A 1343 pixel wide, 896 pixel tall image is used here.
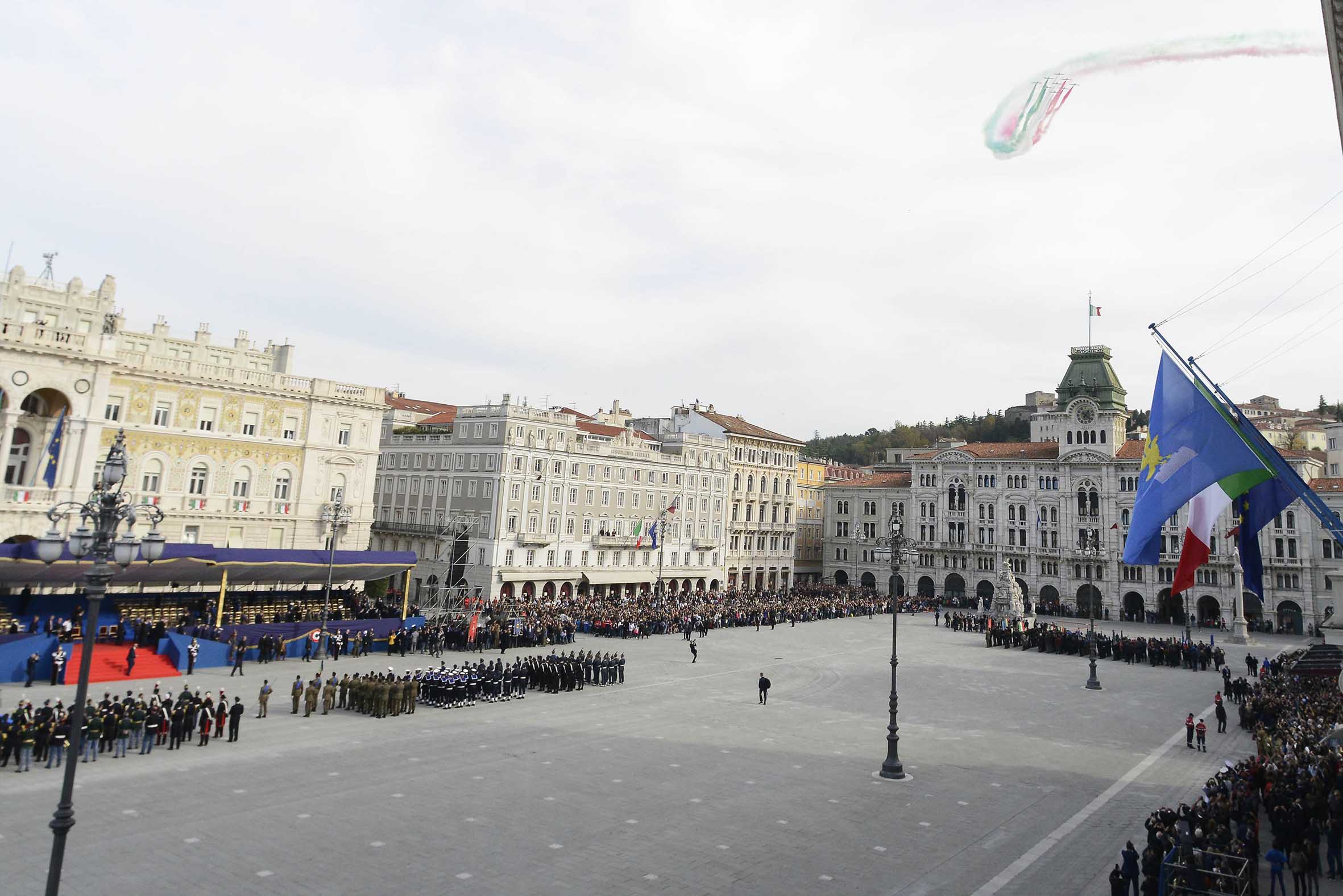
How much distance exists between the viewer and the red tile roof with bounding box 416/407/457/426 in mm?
66312

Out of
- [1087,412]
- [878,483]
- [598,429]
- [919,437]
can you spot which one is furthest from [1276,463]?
[919,437]

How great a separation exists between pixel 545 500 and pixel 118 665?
106ft

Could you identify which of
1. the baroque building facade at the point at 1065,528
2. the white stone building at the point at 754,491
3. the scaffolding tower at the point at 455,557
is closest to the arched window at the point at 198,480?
the scaffolding tower at the point at 455,557

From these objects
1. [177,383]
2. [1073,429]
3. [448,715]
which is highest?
[1073,429]

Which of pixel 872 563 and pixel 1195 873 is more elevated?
pixel 872 563

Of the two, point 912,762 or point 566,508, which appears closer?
point 912,762

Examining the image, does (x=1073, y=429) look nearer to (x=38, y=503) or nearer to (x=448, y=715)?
(x=448, y=715)

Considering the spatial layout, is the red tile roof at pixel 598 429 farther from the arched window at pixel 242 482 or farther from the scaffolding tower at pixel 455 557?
the arched window at pixel 242 482

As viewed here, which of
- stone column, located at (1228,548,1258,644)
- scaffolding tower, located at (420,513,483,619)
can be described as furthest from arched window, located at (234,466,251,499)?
stone column, located at (1228,548,1258,644)

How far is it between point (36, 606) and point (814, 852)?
1329 inches

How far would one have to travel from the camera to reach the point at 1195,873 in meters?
12.6

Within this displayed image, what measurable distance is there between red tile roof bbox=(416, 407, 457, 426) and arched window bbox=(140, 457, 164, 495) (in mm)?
25590

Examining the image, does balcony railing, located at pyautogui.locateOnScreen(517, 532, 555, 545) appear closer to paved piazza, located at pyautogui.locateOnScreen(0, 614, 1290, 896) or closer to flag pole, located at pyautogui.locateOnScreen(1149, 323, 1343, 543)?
paved piazza, located at pyautogui.locateOnScreen(0, 614, 1290, 896)

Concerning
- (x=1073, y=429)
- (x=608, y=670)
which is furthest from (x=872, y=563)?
(x=608, y=670)
